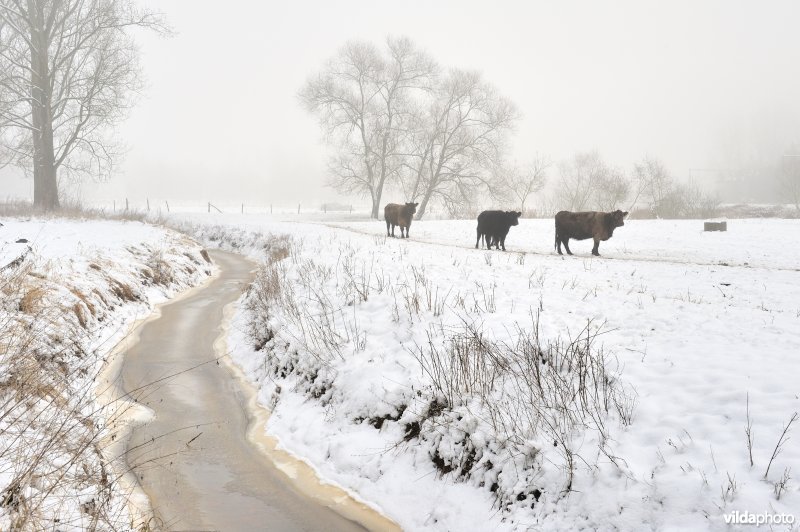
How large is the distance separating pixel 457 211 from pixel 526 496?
125 ft

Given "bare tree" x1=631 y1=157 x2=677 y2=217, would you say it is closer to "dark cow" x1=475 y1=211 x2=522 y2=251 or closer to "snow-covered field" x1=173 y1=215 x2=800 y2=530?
"dark cow" x1=475 y1=211 x2=522 y2=251

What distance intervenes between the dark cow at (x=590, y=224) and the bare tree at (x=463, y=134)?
2111cm

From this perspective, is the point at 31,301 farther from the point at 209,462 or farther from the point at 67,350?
the point at 209,462

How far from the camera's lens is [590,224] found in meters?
17.8

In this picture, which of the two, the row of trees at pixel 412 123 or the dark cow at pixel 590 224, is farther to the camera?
the row of trees at pixel 412 123

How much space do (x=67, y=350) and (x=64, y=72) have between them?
67.9 feet

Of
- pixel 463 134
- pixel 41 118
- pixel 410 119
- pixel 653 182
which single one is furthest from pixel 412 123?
pixel 653 182

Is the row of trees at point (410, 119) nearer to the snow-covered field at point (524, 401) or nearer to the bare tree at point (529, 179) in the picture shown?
the bare tree at point (529, 179)

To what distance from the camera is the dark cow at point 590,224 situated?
1775cm

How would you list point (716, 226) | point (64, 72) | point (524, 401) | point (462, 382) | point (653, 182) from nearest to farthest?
point (524, 401) < point (462, 382) < point (64, 72) < point (716, 226) < point (653, 182)

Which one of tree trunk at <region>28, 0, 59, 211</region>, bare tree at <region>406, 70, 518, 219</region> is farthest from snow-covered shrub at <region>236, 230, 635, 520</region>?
bare tree at <region>406, 70, 518, 219</region>

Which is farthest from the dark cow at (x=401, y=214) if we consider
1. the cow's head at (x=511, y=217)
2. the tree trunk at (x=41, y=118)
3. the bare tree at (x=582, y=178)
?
the bare tree at (x=582, y=178)

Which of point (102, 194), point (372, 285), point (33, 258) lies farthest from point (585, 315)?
point (102, 194)

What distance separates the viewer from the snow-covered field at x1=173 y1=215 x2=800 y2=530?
3959 millimetres
